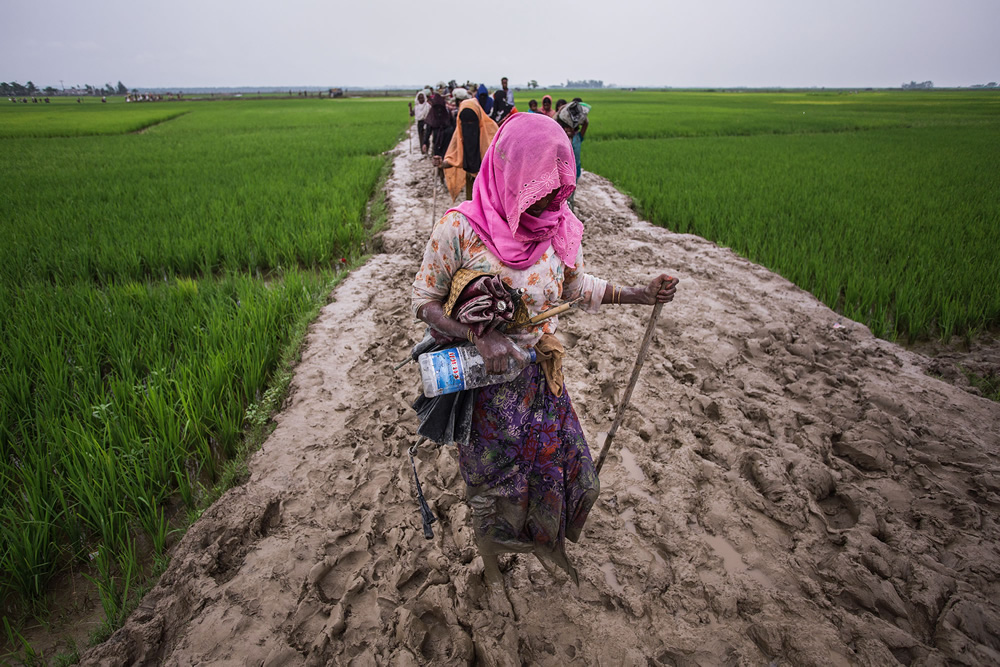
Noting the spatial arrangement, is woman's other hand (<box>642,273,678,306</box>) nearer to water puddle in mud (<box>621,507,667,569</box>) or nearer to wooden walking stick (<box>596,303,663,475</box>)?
wooden walking stick (<box>596,303,663,475</box>)

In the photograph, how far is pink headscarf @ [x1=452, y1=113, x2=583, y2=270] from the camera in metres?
1.22

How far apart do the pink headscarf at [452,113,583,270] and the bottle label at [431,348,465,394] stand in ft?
1.03

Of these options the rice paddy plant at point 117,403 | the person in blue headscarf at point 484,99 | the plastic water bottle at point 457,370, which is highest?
the person in blue headscarf at point 484,99

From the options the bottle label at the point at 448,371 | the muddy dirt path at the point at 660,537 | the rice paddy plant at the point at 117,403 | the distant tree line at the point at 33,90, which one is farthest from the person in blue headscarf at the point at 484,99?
the distant tree line at the point at 33,90

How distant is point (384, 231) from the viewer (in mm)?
5773

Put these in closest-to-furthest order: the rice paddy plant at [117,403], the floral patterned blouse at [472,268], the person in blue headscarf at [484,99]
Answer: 1. the floral patterned blouse at [472,268]
2. the rice paddy plant at [117,403]
3. the person in blue headscarf at [484,99]

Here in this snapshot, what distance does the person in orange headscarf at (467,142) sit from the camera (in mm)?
5211

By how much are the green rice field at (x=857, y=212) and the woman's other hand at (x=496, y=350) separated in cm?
345

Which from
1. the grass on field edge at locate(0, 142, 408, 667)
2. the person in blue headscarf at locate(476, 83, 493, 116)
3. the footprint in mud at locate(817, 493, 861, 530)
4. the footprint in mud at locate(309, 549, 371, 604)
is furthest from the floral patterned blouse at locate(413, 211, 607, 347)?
the person in blue headscarf at locate(476, 83, 493, 116)

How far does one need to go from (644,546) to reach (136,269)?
480 centimetres

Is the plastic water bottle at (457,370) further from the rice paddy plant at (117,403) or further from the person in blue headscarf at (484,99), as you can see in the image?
the person in blue headscarf at (484,99)

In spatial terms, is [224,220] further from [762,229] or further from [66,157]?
[66,157]

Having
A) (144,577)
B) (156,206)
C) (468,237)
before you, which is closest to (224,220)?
(156,206)

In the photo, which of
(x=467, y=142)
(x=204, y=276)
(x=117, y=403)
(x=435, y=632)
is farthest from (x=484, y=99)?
(x=435, y=632)
